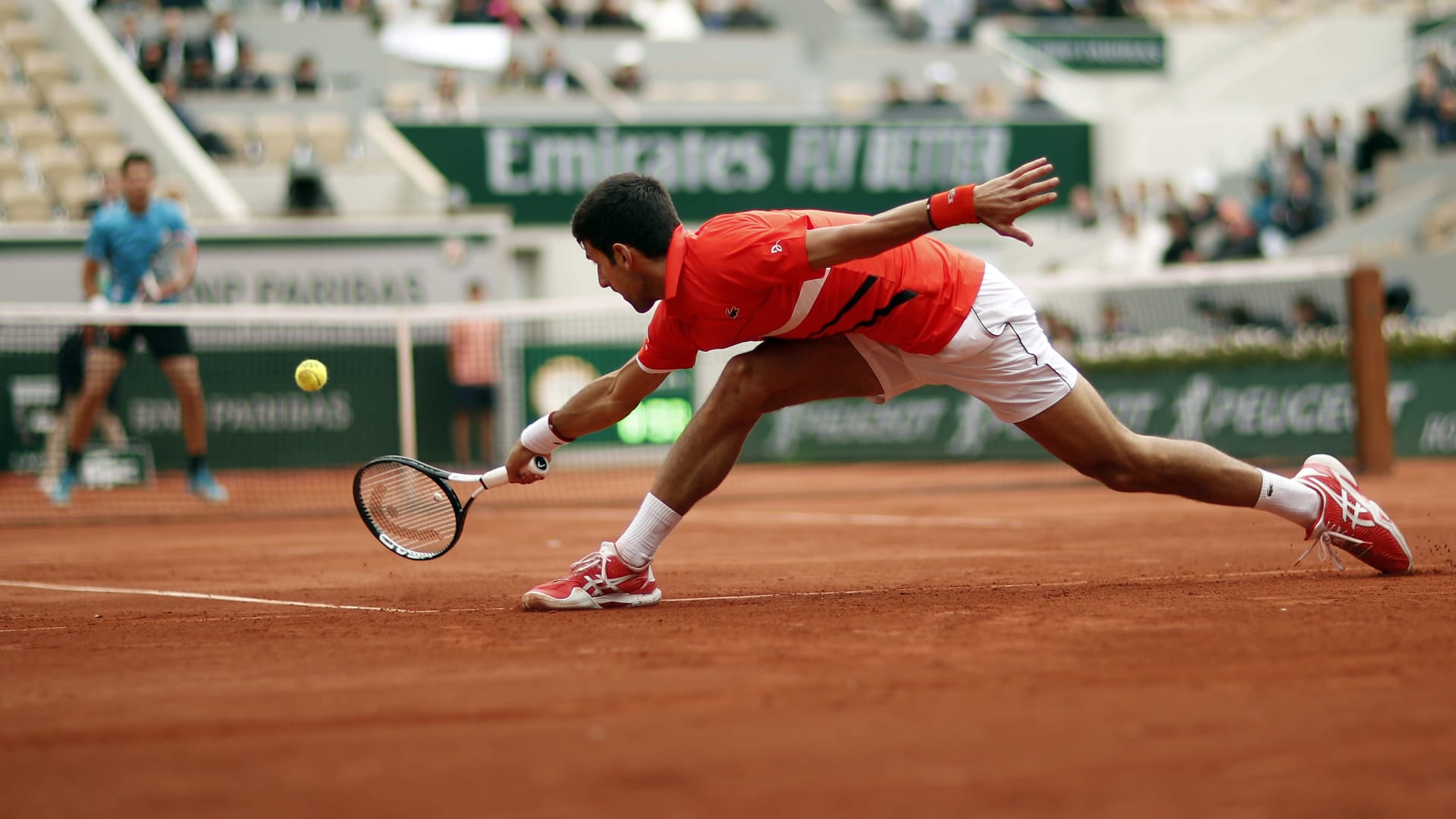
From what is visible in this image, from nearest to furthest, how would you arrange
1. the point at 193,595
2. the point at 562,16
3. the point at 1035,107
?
the point at 193,595 < the point at 1035,107 < the point at 562,16

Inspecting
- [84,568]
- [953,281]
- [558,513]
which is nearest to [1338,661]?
[953,281]

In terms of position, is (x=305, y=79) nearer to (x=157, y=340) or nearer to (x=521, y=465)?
(x=157, y=340)

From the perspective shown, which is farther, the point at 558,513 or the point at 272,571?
the point at 558,513

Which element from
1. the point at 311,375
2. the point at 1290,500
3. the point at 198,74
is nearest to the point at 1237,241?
the point at 198,74

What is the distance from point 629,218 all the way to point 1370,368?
8.67m

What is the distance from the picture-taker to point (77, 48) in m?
20.5

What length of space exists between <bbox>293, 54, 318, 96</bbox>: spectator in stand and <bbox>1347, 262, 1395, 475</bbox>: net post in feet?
46.0

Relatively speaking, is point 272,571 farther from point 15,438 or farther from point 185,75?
point 185,75

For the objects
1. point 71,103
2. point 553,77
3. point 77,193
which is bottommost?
point 77,193

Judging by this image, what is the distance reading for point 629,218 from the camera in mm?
4785

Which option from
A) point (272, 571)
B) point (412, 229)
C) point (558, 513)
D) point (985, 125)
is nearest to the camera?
point (272, 571)

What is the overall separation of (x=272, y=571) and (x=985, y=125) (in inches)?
589

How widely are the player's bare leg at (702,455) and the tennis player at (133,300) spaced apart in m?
6.64

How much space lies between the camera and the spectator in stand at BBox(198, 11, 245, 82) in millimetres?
21047
